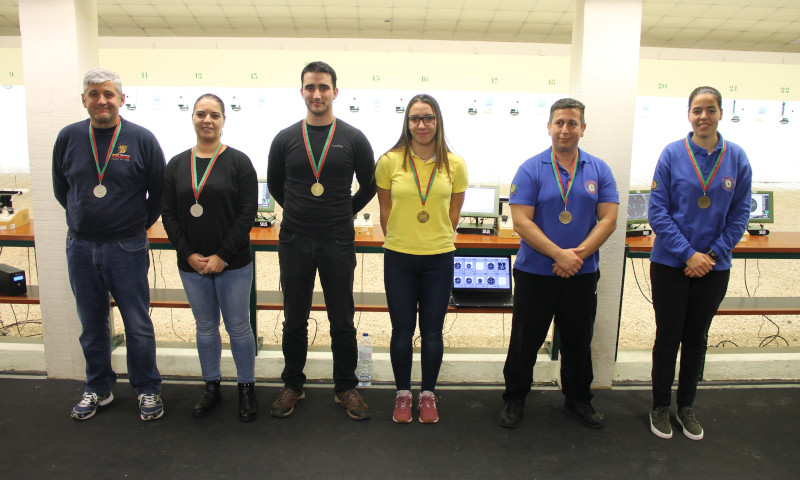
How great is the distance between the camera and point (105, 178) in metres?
2.11

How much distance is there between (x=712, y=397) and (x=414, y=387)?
1610 mm

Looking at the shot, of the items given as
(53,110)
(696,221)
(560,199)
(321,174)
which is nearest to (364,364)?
(321,174)

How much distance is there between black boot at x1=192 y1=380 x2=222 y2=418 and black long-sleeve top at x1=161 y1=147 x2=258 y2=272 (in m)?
0.63

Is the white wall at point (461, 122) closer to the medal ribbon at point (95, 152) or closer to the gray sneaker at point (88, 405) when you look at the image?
the medal ribbon at point (95, 152)

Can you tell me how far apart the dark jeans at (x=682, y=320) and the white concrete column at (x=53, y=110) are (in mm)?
3001

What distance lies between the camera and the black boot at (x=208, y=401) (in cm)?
235

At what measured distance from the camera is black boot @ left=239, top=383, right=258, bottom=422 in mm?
2314

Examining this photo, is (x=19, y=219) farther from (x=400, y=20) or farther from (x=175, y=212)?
(x=400, y=20)

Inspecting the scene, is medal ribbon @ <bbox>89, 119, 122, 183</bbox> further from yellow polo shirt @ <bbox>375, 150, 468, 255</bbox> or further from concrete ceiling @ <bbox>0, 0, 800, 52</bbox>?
concrete ceiling @ <bbox>0, 0, 800, 52</bbox>

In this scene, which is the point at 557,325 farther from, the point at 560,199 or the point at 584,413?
the point at 560,199

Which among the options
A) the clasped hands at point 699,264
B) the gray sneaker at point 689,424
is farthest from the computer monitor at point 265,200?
the gray sneaker at point 689,424

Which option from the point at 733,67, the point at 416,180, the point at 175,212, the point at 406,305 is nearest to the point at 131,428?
the point at 175,212

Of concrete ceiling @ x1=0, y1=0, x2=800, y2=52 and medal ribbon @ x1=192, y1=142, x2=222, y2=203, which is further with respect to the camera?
concrete ceiling @ x1=0, y1=0, x2=800, y2=52

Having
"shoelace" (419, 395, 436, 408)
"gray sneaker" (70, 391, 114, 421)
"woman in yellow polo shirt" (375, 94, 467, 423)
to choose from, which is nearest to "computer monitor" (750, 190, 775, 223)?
"woman in yellow polo shirt" (375, 94, 467, 423)
